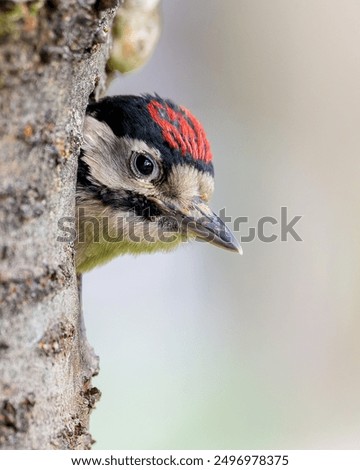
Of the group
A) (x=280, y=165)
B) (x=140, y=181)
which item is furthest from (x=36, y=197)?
(x=280, y=165)

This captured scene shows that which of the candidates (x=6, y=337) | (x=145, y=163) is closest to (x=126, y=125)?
(x=145, y=163)

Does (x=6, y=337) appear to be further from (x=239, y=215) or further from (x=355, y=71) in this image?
(x=355, y=71)

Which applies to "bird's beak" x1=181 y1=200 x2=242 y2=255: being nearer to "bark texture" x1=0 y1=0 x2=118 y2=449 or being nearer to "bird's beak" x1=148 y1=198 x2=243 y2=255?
"bird's beak" x1=148 y1=198 x2=243 y2=255

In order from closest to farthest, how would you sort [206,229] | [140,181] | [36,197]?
[36,197] < [140,181] < [206,229]

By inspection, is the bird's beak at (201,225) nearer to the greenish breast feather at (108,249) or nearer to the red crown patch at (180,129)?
the greenish breast feather at (108,249)

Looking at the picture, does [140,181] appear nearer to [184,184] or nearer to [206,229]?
[184,184]

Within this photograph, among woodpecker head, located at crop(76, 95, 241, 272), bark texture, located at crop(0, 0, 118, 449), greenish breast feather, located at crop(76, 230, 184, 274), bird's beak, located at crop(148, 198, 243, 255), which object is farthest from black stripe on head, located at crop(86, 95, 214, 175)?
bark texture, located at crop(0, 0, 118, 449)

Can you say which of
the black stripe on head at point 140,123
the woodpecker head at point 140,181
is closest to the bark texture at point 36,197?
the woodpecker head at point 140,181
